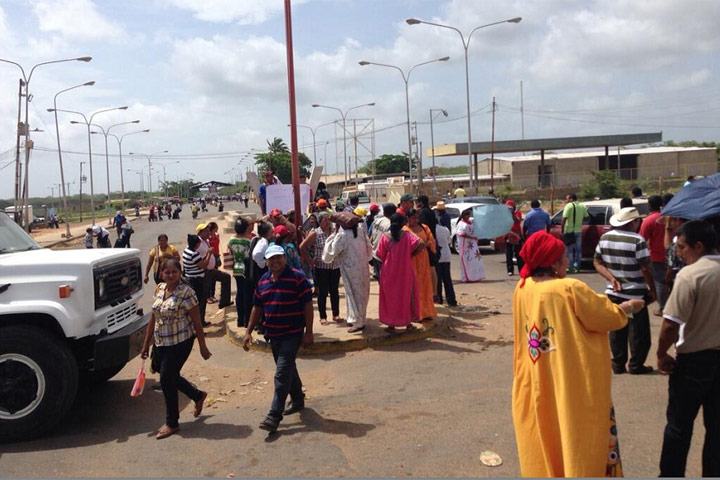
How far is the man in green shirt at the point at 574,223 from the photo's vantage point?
13.8 meters

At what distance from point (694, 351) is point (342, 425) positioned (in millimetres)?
2902

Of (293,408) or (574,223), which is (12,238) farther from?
(574,223)

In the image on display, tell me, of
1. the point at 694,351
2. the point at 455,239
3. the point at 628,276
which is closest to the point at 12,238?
the point at 628,276

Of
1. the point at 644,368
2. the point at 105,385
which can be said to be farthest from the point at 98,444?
the point at 644,368

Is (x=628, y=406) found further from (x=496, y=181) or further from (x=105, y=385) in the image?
(x=496, y=181)

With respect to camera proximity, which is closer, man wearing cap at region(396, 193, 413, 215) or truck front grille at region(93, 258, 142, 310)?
truck front grille at region(93, 258, 142, 310)

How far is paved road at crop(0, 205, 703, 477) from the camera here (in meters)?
4.84

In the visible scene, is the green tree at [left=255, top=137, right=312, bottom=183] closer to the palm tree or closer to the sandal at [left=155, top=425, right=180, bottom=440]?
the palm tree

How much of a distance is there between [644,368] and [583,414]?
11.7 feet

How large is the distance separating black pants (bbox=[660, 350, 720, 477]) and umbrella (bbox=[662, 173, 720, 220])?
4181 millimetres

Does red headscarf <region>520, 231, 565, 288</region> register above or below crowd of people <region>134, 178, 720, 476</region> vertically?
above

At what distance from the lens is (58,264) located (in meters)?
5.91

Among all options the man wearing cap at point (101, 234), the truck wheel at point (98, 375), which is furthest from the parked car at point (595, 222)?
the man wearing cap at point (101, 234)

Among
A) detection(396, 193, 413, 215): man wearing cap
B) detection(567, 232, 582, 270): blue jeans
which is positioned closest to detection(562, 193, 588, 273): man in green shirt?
detection(567, 232, 582, 270): blue jeans
